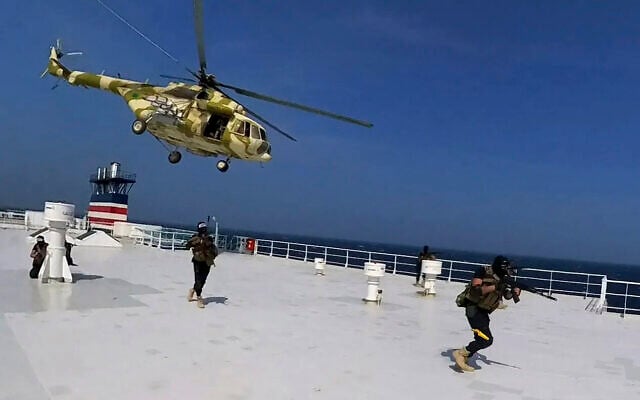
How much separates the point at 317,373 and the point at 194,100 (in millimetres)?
14383

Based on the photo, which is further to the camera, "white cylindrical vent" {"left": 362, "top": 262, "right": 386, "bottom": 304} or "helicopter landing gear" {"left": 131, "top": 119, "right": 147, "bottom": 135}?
"helicopter landing gear" {"left": 131, "top": 119, "right": 147, "bottom": 135}

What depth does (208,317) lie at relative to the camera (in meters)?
8.52

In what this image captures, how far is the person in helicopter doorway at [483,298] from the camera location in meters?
6.17

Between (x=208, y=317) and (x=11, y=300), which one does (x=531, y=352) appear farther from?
(x=11, y=300)

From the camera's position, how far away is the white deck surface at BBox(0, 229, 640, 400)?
5.15 meters

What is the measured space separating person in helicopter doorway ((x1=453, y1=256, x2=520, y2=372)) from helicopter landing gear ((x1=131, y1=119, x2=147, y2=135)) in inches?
610

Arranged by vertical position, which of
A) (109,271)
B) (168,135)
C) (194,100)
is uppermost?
(194,100)

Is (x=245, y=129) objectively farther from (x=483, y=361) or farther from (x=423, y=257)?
(x=483, y=361)

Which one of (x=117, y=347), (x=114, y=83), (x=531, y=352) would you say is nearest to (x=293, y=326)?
(x=117, y=347)

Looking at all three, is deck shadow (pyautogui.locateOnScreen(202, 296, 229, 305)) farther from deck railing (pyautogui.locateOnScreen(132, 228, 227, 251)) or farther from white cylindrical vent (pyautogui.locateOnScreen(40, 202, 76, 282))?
deck railing (pyautogui.locateOnScreen(132, 228, 227, 251))

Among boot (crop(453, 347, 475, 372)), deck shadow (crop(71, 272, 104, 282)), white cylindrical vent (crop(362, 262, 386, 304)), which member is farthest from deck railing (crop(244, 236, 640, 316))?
deck shadow (crop(71, 272, 104, 282))

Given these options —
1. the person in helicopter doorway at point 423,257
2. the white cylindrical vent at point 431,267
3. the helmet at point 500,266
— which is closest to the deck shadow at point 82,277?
the white cylindrical vent at point 431,267

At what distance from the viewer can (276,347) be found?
22.5 ft

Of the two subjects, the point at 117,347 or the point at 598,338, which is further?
the point at 598,338
